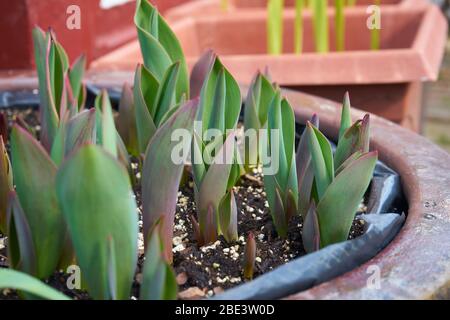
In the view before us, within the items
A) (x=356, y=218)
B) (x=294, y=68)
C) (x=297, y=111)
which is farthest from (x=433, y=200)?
Result: (x=294, y=68)

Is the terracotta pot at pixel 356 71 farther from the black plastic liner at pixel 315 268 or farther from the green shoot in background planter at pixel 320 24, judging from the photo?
the black plastic liner at pixel 315 268

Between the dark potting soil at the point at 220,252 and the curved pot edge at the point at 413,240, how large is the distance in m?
0.09

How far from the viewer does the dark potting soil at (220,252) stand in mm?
721

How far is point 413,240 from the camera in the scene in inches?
27.7

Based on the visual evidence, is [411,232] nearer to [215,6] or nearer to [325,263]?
[325,263]

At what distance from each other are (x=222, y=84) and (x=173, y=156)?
20 centimetres

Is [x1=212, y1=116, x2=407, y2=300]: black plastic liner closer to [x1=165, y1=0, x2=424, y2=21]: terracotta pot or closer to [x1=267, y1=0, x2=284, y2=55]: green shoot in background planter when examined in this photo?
[x1=267, y1=0, x2=284, y2=55]: green shoot in background planter

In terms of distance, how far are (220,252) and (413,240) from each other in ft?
0.74

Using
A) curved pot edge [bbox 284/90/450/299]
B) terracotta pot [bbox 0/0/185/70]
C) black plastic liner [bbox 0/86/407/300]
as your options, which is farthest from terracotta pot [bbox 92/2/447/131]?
black plastic liner [bbox 0/86/407/300]

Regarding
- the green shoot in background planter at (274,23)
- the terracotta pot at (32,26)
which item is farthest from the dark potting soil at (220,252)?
the green shoot in background planter at (274,23)

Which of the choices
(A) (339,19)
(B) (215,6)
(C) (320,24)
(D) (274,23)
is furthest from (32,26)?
(B) (215,6)

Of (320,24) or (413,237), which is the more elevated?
(320,24)

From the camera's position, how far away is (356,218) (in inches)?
33.8

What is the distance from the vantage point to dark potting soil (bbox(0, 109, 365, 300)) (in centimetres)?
72
